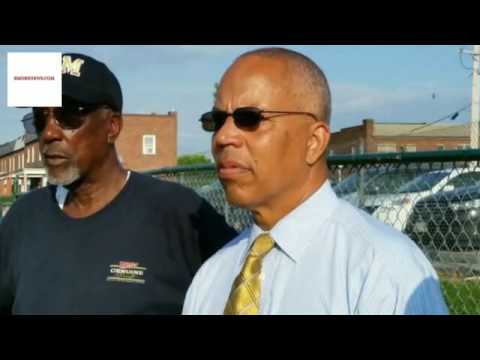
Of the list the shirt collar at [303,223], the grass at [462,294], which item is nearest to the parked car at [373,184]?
the grass at [462,294]

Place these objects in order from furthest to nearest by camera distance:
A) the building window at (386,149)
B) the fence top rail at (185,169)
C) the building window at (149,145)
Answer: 1. the building window at (149,145)
2. the fence top rail at (185,169)
3. the building window at (386,149)

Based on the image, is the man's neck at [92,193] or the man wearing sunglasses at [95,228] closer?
the man wearing sunglasses at [95,228]

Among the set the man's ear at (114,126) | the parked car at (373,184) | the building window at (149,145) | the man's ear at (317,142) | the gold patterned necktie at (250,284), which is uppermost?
the building window at (149,145)

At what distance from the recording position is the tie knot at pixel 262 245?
229 cm

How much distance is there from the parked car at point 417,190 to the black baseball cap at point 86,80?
54.4 inches

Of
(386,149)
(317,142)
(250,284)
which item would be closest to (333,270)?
(250,284)

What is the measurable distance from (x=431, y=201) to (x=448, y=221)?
12 centimetres

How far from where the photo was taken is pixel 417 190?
3.57 m

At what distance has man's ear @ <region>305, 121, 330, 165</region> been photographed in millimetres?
2296

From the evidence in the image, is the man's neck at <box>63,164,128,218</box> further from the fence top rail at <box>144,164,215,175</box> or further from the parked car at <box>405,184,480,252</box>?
the fence top rail at <box>144,164,215,175</box>

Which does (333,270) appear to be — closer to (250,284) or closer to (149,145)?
(250,284)

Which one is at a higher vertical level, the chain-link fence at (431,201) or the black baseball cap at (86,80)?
the black baseball cap at (86,80)

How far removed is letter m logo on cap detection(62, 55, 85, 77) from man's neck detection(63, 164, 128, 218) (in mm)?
413

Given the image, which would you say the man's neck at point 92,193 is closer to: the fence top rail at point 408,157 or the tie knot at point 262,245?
the tie knot at point 262,245
